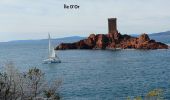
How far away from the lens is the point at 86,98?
66875mm

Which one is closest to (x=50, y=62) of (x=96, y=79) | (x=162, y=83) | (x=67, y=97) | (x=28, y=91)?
(x=96, y=79)

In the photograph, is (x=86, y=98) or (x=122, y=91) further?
(x=122, y=91)

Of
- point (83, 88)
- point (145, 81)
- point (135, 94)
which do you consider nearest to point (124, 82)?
point (145, 81)

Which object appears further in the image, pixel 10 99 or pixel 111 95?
pixel 111 95

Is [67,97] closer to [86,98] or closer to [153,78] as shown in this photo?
[86,98]

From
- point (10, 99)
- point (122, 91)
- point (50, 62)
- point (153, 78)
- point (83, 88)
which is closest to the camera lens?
point (10, 99)

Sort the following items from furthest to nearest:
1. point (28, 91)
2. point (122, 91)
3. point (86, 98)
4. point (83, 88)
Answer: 1. point (83, 88)
2. point (122, 91)
3. point (86, 98)
4. point (28, 91)

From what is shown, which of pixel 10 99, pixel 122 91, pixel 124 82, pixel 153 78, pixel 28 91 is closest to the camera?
pixel 10 99

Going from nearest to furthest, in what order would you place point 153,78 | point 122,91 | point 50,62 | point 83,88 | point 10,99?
point 10,99, point 122,91, point 83,88, point 153,78, point 50,62

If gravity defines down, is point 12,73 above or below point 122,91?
above

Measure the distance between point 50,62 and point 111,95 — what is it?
83.6 metres

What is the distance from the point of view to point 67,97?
68.7 metres

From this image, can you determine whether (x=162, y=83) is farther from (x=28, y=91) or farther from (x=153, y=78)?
(x=28, y=91)

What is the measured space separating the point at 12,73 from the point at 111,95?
132 ft
